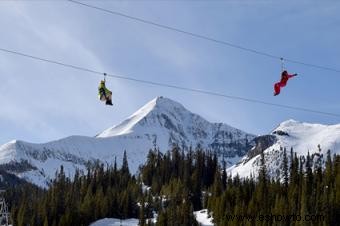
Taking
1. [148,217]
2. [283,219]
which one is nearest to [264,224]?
[283,219]

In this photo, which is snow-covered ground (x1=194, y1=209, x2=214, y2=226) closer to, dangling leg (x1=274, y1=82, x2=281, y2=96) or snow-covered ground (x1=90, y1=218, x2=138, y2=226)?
snow-covered ground (x1=90, y1=218, x2=138, y2=226)

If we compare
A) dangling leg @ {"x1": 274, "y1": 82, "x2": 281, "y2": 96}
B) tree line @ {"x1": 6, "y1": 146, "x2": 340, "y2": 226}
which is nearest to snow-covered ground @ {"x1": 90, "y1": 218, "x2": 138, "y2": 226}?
tree line @ {"x1": 6, "y1": 146, "x2": 340, "y2": 226}

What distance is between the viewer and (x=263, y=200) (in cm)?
15300

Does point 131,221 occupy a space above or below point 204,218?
below

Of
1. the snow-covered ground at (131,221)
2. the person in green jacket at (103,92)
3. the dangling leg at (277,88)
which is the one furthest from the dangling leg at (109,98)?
the snow-covered ground at (131,221)

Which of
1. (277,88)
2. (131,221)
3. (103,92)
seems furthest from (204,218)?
(277,88)

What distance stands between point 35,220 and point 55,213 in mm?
6223

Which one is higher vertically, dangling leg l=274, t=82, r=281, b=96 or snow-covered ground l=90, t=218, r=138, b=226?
dangling leg l=274, t=82, r=281, b=96

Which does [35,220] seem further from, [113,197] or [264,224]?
[264,224]

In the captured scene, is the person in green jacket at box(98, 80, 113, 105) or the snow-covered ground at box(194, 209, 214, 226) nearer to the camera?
the person in green jacket at box(98, 80, 113, 105)

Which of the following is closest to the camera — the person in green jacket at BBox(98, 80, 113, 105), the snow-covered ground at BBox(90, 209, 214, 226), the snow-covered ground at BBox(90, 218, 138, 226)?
the person in green jacket at BBox(98, 80, 113, 105)

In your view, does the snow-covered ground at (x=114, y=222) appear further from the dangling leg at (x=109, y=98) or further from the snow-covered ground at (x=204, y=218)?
the dangling leg at (x=109, y=98)

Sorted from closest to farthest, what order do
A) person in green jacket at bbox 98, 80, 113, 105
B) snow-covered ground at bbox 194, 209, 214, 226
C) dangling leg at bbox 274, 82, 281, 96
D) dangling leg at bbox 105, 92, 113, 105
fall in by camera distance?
dangling leg at bbox 274, 82, 281, 96 → person in green jacket at bbox 98, 80, 113, 105 → dangling leg at bbox 105, 92, 113, 105 → snow-covered ground at bbox 194, 209, 214, 226

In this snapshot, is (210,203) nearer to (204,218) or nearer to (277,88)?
(204,218)
